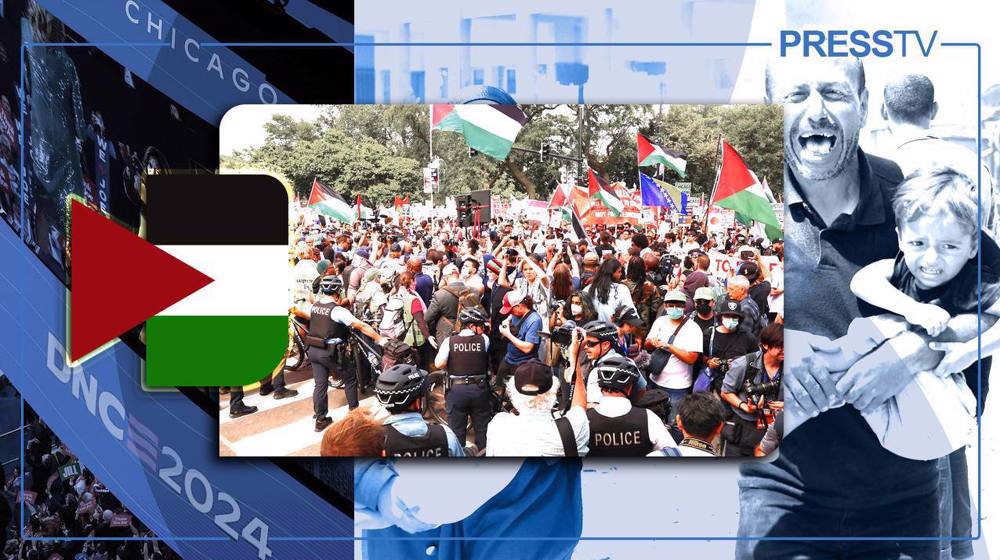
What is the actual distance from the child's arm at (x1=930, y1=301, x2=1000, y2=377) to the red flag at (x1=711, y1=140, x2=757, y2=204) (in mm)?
1312

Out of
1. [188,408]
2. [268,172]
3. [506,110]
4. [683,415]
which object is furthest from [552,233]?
[188,408]

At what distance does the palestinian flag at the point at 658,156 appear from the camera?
4.47m

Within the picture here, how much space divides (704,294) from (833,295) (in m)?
0.66

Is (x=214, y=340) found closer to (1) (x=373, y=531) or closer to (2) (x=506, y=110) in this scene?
(1) (x=373, y=531)

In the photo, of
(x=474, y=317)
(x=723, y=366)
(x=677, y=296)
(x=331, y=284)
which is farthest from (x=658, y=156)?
(x=331, y=284)

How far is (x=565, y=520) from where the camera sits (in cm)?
471

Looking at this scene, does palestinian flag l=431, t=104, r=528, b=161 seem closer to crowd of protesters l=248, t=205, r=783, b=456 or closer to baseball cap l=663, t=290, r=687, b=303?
crowd of protesters l=248, t=205, r=783, b=456

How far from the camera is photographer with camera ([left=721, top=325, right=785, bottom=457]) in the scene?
4.55 m

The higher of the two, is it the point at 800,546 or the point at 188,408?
the point at 188,408

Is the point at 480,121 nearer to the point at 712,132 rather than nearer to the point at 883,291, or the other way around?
the point at 712,132

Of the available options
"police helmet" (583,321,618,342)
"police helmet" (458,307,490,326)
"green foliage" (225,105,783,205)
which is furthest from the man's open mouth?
"police helmet" (458,307,490,326)

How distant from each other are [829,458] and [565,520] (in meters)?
1.43

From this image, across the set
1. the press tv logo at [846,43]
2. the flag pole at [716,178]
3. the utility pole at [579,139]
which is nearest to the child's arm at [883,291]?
the flag pole at [716,178]

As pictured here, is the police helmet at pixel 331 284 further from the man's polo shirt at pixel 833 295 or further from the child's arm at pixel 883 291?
the child's arm at pixel 883 291
